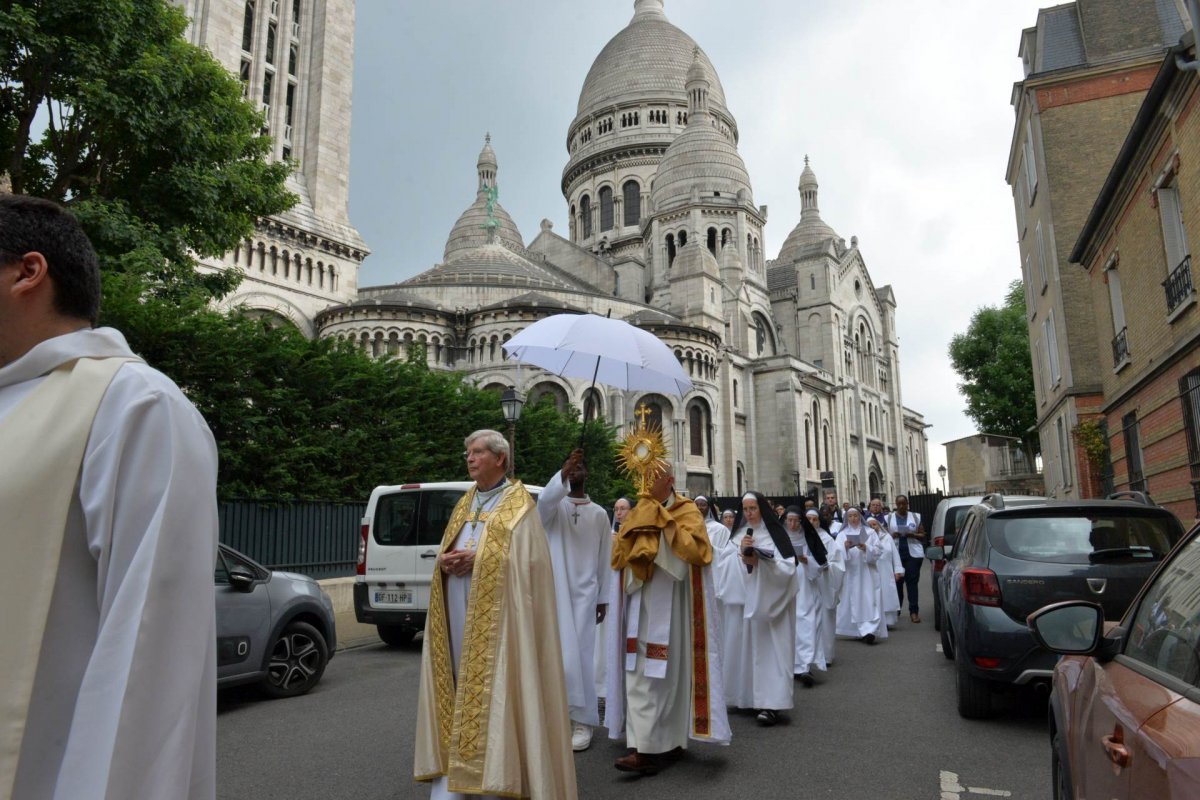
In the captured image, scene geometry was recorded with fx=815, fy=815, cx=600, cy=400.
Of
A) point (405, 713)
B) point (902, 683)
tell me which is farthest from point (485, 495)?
point (902, 683)

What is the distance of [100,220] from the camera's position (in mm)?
14297

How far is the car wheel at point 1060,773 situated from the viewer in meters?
2.86

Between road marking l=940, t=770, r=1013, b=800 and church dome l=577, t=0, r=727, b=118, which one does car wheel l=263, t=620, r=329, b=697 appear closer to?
road marking l=940, t=770, r=1013, b=800

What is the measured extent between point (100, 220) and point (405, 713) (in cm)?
1178

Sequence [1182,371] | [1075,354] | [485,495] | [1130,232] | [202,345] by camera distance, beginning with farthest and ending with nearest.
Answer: [1075,354] → [202,345] → [1130,232] → [1182,371] → [485,495]

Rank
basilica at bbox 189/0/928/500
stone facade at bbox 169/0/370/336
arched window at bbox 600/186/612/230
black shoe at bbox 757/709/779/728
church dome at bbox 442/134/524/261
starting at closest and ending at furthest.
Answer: black shoe at bbox 757/709/779/728, stone facade at bbox 169/0/370/336, basilica at bbox 189/0/928/500, church dome at bbox 442/134/524/261, arched window at bbox 600/186/612/230

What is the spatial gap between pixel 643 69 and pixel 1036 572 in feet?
229

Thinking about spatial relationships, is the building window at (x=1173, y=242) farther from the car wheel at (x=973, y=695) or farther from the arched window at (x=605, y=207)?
the arched window at (x=605, y=207)

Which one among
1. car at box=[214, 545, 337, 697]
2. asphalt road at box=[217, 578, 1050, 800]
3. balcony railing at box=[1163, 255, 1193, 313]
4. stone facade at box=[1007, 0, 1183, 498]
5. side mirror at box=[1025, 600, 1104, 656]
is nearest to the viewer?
side mirror at box=[1025, 600, 1104, 656]

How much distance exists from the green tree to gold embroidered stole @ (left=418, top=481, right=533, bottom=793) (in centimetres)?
4198

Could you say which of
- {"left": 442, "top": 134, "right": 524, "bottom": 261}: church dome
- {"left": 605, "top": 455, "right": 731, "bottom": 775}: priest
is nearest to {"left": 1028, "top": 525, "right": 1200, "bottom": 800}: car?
{"left": 605, "top": 455, "right": 731, "bottom": 775}: priest

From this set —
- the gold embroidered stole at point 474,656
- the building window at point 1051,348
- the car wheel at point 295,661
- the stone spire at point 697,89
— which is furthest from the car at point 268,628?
the stone spire at point 697,89

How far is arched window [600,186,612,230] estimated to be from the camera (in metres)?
64.4

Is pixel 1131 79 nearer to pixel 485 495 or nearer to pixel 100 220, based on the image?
pixel 485 495
